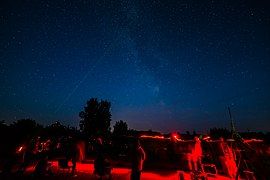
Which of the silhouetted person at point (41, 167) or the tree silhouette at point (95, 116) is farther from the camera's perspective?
the tree silhouette at point (95, 116)

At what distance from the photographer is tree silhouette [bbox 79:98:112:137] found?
6177cm

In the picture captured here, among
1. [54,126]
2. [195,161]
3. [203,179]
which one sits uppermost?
[54,126]

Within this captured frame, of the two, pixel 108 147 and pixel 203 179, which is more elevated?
pixel 108 147

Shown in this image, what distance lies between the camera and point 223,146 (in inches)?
543

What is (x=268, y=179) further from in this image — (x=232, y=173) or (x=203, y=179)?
(x=232, y=173)

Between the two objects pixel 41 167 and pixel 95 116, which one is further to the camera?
pixel 95 116

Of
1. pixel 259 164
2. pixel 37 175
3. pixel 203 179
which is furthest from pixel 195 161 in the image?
pixel 37 175

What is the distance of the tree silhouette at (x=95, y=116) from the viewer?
61766 millimetres

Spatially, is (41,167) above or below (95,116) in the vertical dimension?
below

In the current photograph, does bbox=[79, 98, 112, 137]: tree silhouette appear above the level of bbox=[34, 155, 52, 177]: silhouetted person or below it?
above

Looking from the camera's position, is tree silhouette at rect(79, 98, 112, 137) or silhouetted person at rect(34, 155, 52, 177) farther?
tree silhouette at rect(79, 98, 112, 137)

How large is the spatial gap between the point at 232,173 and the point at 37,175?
10.2m

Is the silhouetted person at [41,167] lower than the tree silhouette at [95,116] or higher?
lower

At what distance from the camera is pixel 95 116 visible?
2501 inches
